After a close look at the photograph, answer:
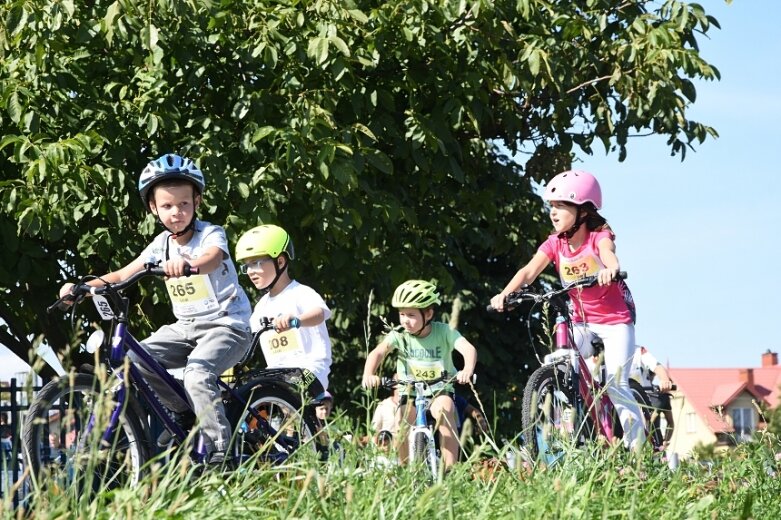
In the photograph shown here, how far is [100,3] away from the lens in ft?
32.3

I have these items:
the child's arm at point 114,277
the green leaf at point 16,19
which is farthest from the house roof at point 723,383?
the child's arm at point 114,277

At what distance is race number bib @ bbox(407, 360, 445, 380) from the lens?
7.27m

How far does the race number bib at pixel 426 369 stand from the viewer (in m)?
7.27

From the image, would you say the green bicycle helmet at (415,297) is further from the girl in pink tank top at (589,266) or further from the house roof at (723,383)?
the house roof at (723,383)

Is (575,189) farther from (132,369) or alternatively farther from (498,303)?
(132,369)

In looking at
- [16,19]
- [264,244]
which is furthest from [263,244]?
[16,19]

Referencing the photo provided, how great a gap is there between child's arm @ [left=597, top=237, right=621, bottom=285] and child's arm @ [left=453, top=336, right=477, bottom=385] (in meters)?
0.92

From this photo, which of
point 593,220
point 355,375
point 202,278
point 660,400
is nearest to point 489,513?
→ point 202,278

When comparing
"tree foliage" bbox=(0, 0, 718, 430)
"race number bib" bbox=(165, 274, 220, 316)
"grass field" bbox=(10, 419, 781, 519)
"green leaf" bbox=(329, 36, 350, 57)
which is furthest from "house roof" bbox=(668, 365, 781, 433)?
"grass field" bbox=(10, 419, 781, 519)

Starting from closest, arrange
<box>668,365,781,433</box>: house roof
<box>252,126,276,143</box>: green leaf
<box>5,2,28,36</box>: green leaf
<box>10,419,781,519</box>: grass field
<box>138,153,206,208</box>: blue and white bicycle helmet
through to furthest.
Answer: <box>10,419,781,519</box>: grass field, <box>138,153,206,208</box>: blue and white bicycle helmet, <box>5,2,28,36</box>: green leaf, <box>252,126,276,143</box>: green leaf, <box>668,365,781,433</box>: house roof

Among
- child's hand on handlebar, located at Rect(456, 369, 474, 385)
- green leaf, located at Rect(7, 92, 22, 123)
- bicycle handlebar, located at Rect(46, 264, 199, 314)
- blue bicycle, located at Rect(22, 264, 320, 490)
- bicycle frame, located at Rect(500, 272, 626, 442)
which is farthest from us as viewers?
green leaf, located at Rect(7, 92, 22, 123)

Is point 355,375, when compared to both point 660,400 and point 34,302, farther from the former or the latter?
point 660,400

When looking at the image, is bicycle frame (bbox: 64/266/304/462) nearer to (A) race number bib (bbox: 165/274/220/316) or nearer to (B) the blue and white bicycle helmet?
(A) race number bib (bbox: 165/274/220/316)

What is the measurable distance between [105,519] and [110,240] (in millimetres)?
7088
